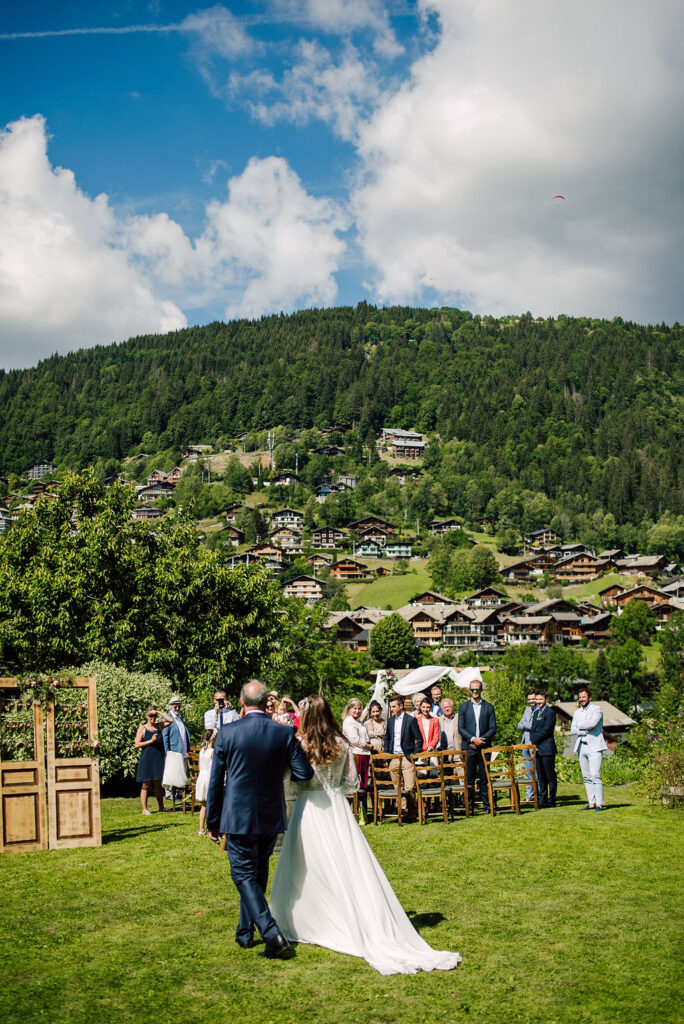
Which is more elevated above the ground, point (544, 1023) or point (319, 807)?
point (319, 807)

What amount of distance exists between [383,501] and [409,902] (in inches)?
6373

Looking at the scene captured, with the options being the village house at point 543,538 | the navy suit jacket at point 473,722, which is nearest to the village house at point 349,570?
the village house at point 543,538

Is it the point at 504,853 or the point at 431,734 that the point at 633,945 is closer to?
the point at 504,853

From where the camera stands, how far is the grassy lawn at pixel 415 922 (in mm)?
4781

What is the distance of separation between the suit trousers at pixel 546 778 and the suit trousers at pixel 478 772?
3.05ft

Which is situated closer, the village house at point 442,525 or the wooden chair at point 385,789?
the wooden chair at point 385,789

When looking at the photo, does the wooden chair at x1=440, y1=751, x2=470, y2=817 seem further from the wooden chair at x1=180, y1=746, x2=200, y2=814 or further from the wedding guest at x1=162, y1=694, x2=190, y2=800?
the wedding guest at x1=162, y1=694, x2=190, y2=800

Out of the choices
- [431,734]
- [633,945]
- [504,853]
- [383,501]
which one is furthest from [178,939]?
[383,501]

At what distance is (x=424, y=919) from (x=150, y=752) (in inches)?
288

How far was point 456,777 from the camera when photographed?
11.6m

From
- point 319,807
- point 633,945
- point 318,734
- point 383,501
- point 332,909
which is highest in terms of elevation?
point 383,501

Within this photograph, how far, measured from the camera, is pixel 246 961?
5.61 metres

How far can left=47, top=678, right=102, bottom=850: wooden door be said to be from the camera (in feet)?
31.3

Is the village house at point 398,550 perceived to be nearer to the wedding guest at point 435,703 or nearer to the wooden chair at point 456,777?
the wedding guest at point 435,703
